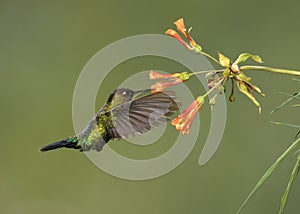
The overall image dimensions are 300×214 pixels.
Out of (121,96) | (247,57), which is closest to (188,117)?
(247,57)

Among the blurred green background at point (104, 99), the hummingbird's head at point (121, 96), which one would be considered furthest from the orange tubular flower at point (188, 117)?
the blurred green background at point (104, 99)

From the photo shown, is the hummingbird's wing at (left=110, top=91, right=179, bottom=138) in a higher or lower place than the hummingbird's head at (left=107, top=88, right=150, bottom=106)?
lower

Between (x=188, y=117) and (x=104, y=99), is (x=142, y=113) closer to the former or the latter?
(x=188, y=117)

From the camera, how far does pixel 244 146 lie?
3.05m

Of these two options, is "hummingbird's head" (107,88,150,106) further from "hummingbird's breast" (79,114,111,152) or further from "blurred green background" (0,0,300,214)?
"blurred green background" (0,0,300,214)

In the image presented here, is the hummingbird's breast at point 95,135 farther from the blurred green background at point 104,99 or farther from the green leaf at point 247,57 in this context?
the blurred green background at point 104,99

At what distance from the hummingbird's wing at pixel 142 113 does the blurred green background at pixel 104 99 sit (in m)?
1.76

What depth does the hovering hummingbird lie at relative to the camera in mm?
989

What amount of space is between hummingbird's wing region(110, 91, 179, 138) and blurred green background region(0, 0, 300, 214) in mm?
1760

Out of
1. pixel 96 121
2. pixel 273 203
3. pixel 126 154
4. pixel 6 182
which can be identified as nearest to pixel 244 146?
pixel 273 203

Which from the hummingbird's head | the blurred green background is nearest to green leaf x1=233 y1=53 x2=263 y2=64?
the hummingbird's head

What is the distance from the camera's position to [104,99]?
3.28 meters

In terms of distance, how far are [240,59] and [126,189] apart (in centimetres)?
228

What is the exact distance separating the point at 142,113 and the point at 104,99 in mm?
2254
